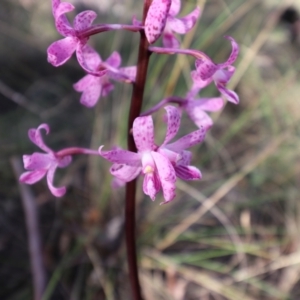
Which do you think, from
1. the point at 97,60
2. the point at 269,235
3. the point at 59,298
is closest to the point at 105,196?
the point at 59,298

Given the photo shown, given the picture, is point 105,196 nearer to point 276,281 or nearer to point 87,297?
point 87,297

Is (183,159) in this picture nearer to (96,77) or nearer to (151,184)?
(151,184)

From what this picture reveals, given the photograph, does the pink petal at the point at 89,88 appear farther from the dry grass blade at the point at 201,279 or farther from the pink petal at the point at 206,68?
the dry grass blade at the point at 201,279

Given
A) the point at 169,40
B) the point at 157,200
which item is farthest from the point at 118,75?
the point at 157,200

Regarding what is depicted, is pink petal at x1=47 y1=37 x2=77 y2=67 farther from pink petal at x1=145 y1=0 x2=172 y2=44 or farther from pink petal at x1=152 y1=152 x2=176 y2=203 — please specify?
pink petal at x1=152 y1=152 x2=176 y2=203

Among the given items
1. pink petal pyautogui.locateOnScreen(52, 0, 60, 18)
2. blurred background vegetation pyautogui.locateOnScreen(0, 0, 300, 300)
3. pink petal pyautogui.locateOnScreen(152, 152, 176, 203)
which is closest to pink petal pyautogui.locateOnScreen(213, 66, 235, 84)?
pink petal pyautogui.locateOnScreen(152, 152, 176, 203)

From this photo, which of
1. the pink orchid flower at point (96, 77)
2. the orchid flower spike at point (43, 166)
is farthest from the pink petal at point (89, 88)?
the orchid flower spike at point (43, 166)
